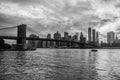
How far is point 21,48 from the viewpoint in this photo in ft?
366

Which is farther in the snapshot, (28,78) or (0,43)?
(0,43)

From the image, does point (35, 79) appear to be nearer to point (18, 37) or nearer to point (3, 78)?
point (3, 78)

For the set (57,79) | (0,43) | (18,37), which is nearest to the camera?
(57,79)

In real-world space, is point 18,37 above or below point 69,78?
above

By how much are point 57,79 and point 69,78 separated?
1.40 metres

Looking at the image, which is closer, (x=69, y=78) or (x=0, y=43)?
(x=69, y=78)

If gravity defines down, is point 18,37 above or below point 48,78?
above

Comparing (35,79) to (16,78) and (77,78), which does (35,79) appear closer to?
(16,78)

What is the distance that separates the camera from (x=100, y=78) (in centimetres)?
1525

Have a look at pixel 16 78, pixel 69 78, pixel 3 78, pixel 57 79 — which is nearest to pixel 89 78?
pixel 69 78

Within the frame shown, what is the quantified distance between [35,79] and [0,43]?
102891mm

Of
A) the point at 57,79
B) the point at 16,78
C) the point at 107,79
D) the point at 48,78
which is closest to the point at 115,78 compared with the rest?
the point at 107,79

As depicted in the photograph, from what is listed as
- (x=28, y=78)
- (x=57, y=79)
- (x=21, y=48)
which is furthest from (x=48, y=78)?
(x=21, y=48)

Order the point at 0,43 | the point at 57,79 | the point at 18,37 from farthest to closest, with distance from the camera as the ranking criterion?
1. the point at 18,37
2. the point at 0,43
3. the point at 57,79
